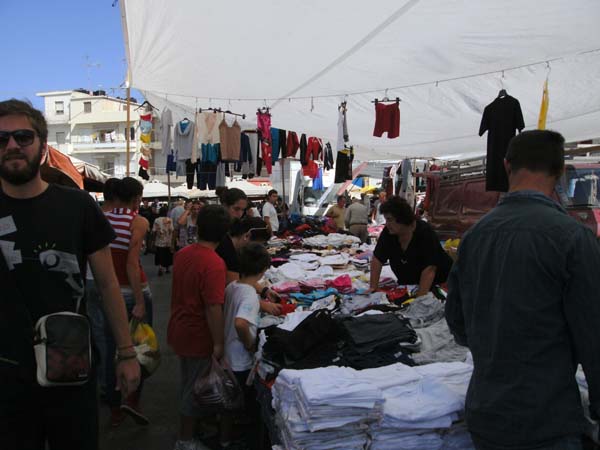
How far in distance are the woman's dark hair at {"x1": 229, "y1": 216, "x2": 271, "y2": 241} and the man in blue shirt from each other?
120 inches

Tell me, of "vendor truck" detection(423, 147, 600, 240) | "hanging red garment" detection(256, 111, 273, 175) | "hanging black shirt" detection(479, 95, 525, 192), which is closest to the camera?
"hanging black shirt" detection(479, 95, 525, 192)

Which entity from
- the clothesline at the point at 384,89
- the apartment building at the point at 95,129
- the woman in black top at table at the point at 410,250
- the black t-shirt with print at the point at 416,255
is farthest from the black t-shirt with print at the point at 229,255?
the apartment building at the point at 95,129

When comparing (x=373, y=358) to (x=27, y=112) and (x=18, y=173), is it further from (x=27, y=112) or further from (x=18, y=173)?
(x=27, y=112)

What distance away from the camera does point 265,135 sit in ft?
33.9

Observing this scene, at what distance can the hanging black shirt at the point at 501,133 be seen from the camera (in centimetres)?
659

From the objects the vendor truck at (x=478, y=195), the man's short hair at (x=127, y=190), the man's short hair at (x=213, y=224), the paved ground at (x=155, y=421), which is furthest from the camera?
the vendor truck at (x=478, y=195)

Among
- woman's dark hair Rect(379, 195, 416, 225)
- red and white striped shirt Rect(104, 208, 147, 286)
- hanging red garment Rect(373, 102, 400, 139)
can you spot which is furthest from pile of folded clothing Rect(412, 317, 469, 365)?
hanging red garment Rect(373, 102, 400, 139)

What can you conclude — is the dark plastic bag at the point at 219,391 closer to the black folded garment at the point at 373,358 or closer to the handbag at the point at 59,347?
the black folded garment at the point at 373,358

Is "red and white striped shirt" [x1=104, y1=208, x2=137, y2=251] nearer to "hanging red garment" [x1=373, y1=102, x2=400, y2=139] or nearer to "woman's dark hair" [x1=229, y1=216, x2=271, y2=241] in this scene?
"woman's dark hair" [x1=229, y1=216, x2=271, y2=241]

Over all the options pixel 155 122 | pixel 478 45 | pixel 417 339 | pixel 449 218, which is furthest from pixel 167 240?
pixel 417 339

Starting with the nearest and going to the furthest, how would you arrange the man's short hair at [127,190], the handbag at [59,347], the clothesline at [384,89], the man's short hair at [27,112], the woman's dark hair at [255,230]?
1. the handbag at [59,347]
2. the man's short hair at [27,112]
3. the man's short hair at [127,190]
4. the woman's dark hair at [255,230]
5. the clothesline at [384,89]

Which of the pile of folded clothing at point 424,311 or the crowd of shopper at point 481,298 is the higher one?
the crowd of shopper at point 481,298

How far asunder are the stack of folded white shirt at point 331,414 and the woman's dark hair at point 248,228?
250 cm

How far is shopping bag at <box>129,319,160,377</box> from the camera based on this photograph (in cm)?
369
